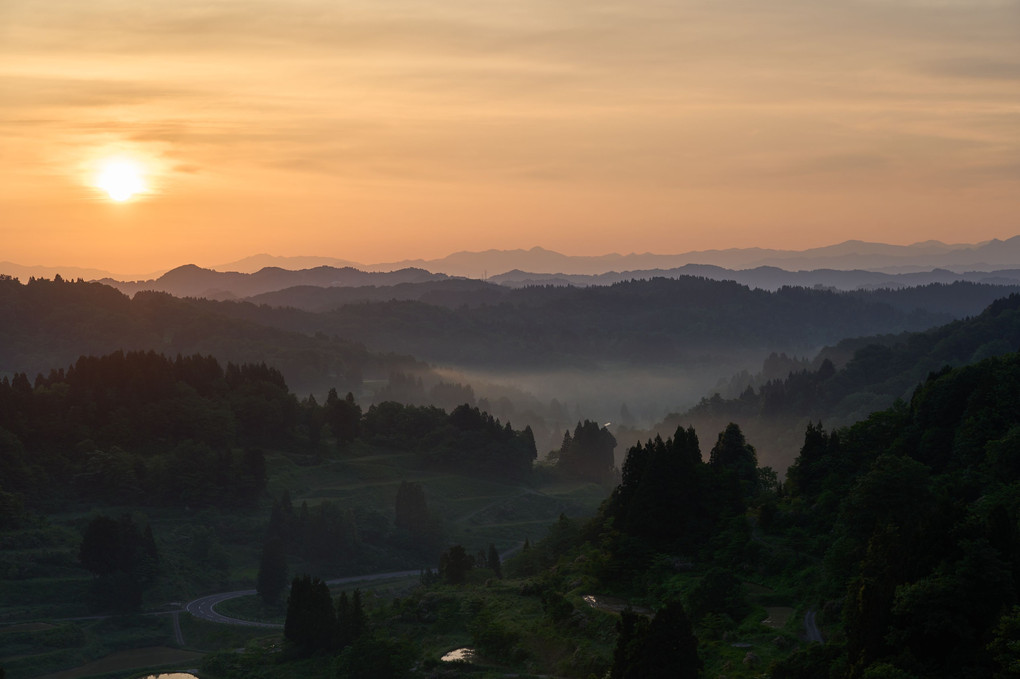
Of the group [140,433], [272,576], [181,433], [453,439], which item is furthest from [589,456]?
[272,576]

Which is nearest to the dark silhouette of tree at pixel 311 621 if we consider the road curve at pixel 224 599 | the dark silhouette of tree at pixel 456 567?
the dark silhouette of tree at pixel 456 567

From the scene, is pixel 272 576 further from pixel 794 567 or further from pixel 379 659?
pixel 794 567

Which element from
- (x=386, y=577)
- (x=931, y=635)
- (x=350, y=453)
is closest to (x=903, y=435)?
(x=931, y=635)

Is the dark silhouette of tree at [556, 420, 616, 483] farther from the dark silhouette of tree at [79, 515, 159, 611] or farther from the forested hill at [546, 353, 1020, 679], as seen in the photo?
the forested hill at [546, 353, 1020, 679]

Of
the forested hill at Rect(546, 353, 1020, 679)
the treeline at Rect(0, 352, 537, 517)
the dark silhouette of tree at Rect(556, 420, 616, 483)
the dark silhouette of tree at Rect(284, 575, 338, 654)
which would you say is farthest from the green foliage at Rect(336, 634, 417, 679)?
the dark silhouette of tree at Rect(556, 420, 616, 483)

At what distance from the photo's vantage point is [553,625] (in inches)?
2441

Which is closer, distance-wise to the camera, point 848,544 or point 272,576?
point 848,544

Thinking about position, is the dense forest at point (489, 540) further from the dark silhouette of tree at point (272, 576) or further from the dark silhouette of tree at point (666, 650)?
the dark silhouette of tree at point (272, 576)

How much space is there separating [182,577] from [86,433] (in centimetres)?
3933

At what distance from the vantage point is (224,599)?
4345 inches

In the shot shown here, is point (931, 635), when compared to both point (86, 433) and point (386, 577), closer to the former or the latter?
point (386, 577)

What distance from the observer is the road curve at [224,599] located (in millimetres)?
100375

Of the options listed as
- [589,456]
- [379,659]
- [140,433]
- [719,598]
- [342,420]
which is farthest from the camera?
[589,456]

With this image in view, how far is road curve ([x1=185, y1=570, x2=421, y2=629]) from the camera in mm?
100375
